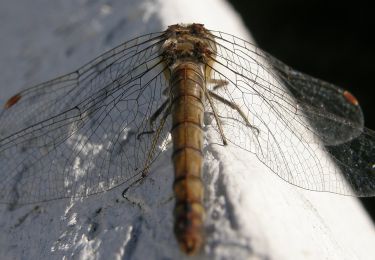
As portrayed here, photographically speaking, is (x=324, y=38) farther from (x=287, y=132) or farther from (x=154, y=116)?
(x=154, y=116)

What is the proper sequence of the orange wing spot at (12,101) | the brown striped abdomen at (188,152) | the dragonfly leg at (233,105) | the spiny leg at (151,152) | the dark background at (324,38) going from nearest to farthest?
the brown striped abdomen at (188,152) → the spiny leg at (151,152) → the dragonfly leg at (233,105) → the orange wing spot at (12,101) → the dark background at (324,38)

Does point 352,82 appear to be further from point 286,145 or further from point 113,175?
point 113,175

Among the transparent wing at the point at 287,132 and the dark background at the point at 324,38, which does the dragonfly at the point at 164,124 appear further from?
the dark background at the point at 324,38

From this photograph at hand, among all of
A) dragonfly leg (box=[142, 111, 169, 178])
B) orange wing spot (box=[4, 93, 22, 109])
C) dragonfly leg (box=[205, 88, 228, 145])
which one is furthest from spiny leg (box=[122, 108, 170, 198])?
orange wing spot (box=[4, 93, 22, 109])

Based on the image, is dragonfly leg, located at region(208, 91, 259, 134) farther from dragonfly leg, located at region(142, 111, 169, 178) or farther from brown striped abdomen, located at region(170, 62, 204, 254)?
dragonfly leg, located at region(142, 111, 169, 178)

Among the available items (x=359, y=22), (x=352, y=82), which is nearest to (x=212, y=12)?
(x=352, y=82)

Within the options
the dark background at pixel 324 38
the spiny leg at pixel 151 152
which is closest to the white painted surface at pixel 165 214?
the spiny leg at pixel 151 152

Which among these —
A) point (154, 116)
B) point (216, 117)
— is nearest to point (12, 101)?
point (154, 116)
